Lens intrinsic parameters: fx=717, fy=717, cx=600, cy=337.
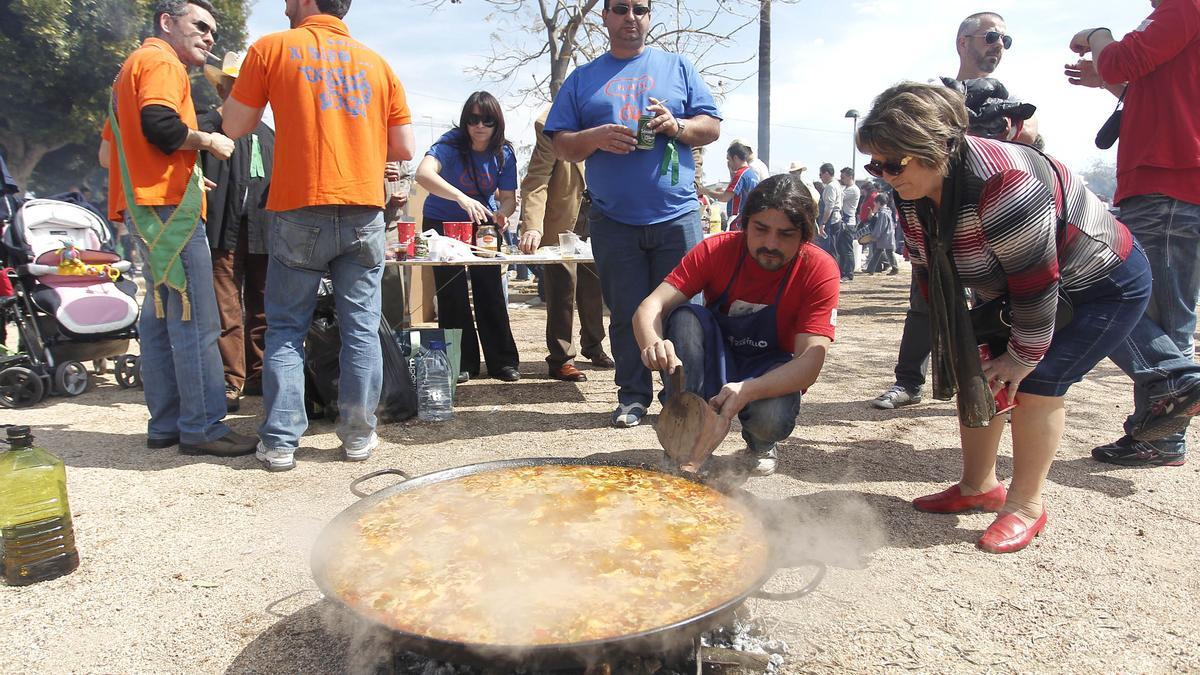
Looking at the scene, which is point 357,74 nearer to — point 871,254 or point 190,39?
point 190,39

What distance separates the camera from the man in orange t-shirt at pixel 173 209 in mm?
3457

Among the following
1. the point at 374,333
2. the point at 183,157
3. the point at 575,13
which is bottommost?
the point at 374,333

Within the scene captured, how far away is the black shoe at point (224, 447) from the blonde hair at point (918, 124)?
10.8 feet

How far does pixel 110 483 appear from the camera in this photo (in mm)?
3373

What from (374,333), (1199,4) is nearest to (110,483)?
(374,333)

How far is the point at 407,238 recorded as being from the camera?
4.89 meters

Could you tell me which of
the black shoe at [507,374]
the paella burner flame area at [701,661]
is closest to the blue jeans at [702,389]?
the paella burner flame area at [701,661]

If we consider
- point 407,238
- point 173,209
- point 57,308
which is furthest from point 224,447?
point 57,308

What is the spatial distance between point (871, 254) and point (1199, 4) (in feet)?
46.1

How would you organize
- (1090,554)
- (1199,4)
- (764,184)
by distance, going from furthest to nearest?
(1199,4)
(764,184)
(1090,554)

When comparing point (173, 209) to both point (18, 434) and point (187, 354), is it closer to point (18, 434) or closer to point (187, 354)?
point (187, 354)

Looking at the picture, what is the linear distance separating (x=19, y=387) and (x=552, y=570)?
4.75 m

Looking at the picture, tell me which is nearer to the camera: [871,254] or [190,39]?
[190,39]

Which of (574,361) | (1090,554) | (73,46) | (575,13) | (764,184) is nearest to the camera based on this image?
(1090,554)
